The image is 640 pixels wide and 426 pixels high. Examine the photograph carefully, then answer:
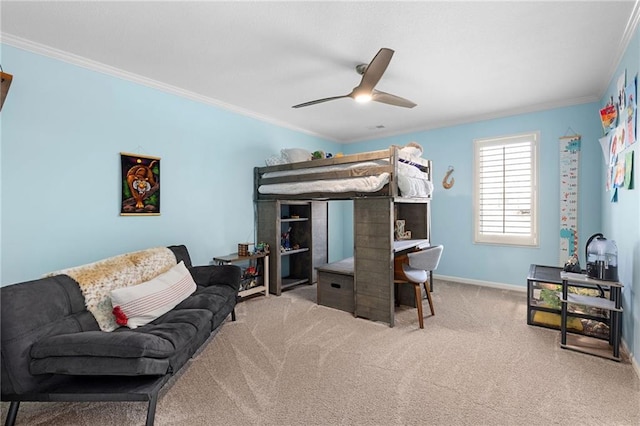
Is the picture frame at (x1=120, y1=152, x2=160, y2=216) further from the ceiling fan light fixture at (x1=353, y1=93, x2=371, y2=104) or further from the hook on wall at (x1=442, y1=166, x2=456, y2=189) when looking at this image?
the hook on wall at (x1=442, y1=166, x2=456, y2=189)

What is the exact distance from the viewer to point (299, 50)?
2520 mm

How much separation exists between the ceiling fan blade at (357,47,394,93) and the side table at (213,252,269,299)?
2.34 metres

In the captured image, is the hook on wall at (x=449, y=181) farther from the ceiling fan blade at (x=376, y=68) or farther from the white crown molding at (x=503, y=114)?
the ceiling fan blade at (x=376, y=68)

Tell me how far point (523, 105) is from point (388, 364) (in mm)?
3681

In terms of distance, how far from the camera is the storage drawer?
342 cm

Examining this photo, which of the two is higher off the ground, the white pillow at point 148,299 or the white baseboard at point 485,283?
the white pillow at point 148,299

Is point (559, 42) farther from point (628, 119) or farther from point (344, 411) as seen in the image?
point (344, 411)

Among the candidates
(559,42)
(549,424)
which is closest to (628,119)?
(559,42)

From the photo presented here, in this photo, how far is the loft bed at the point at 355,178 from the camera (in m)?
3.04

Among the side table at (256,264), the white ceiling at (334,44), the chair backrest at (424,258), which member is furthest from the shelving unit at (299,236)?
the chair backrest at (424,258)

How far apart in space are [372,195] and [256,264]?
1960mm

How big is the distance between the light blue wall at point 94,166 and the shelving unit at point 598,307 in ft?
11.7

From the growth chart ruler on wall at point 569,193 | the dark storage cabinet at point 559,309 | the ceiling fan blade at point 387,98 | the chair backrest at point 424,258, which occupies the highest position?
the ceiling fan blade at point 387,98

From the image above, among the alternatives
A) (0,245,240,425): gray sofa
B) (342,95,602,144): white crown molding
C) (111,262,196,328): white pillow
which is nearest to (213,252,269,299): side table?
(111,262,196,328): white pillow
